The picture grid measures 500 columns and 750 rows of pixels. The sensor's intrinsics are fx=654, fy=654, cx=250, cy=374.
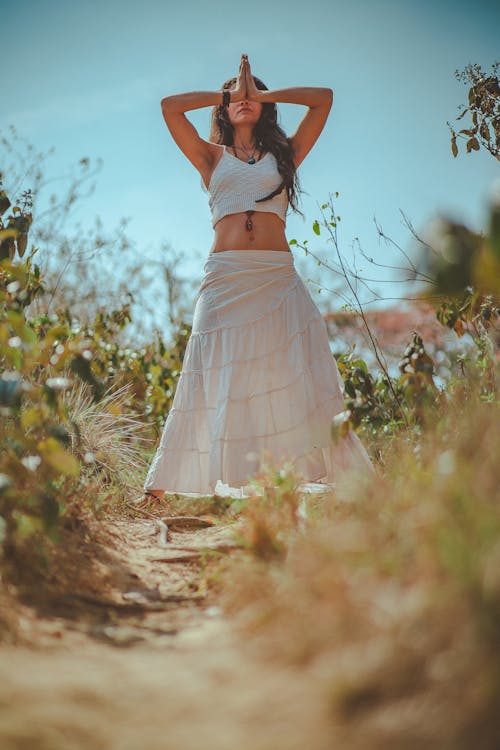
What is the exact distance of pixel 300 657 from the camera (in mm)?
1114

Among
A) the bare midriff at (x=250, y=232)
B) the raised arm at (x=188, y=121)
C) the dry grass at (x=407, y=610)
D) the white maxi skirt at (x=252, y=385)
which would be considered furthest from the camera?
the raised arm at (x=188, y=121)

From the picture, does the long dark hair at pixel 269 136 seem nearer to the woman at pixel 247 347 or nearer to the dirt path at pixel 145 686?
the woman at pixel 247 347

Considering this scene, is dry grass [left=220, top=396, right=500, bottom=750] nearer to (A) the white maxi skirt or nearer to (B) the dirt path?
(B) the dirt path

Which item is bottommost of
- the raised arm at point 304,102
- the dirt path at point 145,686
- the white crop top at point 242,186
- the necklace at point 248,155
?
the dirt path at point 145,686

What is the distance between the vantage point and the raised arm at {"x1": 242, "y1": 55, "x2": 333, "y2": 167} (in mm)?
3383

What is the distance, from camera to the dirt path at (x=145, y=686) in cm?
91

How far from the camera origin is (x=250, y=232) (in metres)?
3.22

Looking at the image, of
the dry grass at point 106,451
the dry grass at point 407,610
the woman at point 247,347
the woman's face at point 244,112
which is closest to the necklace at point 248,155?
the woman at point 247,347

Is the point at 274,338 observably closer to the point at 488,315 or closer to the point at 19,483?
the point at 488,315

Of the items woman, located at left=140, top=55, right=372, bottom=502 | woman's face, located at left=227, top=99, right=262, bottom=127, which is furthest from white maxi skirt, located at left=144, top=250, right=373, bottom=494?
woman's face, located at left=227, top=99, right=262, bottom=127

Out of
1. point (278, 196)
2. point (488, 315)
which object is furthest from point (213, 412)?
point (488, 315)

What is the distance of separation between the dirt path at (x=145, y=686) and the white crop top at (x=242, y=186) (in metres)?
2.08

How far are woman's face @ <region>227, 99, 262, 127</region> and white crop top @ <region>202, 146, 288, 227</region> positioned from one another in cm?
28

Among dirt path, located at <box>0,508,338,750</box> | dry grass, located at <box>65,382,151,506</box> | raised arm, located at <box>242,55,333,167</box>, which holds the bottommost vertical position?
dirt path, located at <box>0,508,338,750</box>
